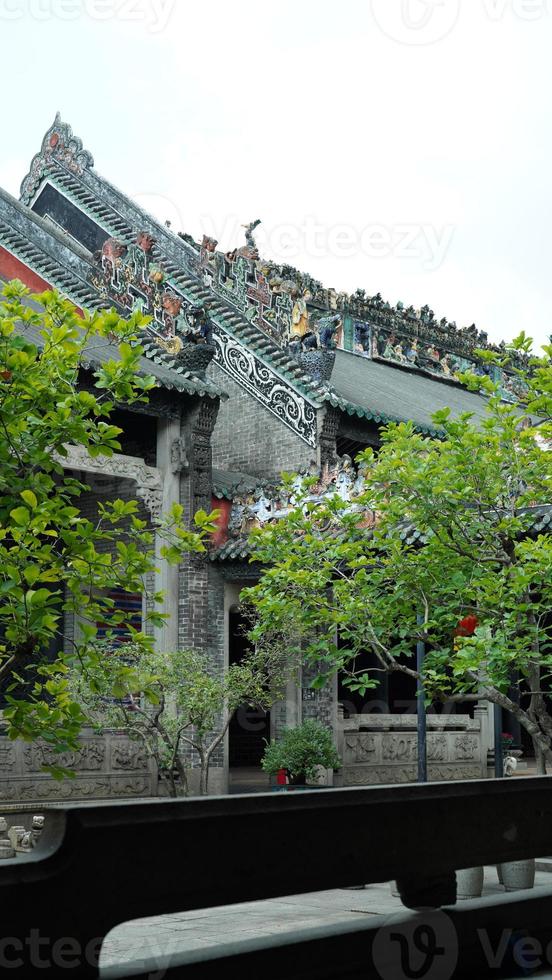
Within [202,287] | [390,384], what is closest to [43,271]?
[202,287]

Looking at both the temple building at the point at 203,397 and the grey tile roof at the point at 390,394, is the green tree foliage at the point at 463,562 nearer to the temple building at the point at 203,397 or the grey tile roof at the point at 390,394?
the temple building at the point at 203,397

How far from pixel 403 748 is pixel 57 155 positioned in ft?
46.4

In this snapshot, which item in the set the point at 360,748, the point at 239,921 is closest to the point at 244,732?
the point at 360,748

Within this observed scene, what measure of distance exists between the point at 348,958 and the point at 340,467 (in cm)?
1601

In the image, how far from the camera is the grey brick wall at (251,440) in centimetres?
2127

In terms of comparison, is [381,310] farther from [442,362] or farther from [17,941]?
[17,941]

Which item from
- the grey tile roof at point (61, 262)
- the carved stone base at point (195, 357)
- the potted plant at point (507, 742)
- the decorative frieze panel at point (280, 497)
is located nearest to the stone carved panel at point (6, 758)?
the decorative frieze panel at point (280, 497)

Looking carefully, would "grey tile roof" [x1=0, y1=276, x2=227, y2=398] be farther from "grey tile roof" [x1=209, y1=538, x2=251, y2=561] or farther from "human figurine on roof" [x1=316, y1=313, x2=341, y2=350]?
"grey tile roof" [x1=209, y1=538, x2=251, y2=561]

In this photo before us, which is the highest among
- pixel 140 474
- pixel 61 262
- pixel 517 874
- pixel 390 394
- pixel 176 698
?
pixel 61 262

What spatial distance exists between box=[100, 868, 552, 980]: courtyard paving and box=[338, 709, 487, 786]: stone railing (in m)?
6.99

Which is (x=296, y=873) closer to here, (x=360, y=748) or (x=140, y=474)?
(x=140, y=474)

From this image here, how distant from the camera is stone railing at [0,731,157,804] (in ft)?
52.6

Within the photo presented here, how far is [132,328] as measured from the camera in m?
7.97

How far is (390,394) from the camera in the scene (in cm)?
2536
